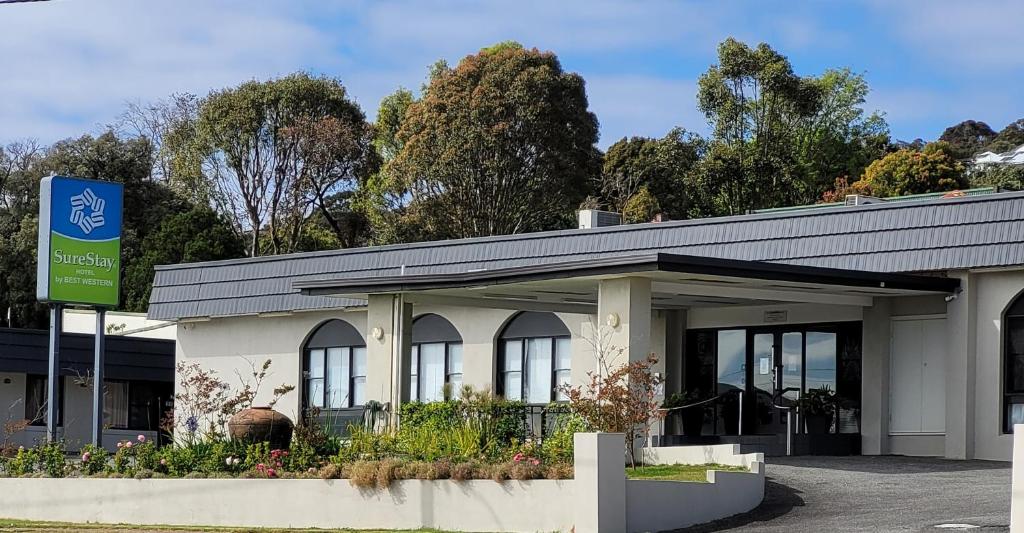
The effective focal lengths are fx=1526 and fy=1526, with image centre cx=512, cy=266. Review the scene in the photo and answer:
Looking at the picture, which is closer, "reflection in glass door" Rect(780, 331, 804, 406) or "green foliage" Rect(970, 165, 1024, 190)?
→ "reflection in glass door" Rect(780, 331, 804, 406)

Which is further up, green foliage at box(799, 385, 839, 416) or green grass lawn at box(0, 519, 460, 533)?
green foliage at box(799, 385, 839, 416)

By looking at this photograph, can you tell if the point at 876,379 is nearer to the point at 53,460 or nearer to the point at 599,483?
the point at 599,483

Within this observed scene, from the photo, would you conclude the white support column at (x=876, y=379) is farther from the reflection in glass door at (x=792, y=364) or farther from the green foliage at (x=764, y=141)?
the green foliage at (x=764, y=141)

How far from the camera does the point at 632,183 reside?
54781mm

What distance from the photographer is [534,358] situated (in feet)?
97.0

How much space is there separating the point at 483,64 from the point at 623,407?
38318mm

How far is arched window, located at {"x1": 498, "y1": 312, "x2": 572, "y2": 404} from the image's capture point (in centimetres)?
2909

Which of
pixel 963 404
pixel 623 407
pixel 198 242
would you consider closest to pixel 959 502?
pixel 623 407

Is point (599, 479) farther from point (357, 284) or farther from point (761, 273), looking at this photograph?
point (357, 284)

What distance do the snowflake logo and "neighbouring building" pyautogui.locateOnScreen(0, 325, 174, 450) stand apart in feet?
41.0

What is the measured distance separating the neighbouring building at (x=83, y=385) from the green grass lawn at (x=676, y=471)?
22.5 meters

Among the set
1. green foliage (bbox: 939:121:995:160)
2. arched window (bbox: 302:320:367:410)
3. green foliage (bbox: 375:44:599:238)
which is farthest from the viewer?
green foliage (bbox: 939:121:995:160)

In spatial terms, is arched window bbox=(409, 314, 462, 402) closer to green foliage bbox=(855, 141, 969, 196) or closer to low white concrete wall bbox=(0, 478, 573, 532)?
low white concrete wall bbox=(0, 478, 573, 532)

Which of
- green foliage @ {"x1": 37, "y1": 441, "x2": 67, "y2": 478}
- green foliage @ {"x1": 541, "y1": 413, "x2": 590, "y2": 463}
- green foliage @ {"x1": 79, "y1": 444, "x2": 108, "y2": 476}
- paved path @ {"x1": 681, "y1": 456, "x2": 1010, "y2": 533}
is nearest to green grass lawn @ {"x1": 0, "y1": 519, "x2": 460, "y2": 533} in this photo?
green foliage @ {"x1": 79, "y1": 444, "x2": 108, "y2": 476}
